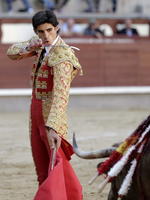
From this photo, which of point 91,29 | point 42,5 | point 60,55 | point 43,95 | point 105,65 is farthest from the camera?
point 42,5

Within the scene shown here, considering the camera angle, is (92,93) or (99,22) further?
(99,22)

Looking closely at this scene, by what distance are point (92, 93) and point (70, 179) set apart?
6.47m

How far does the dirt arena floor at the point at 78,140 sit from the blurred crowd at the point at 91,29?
1.17 metres

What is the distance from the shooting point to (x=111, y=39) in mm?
10414

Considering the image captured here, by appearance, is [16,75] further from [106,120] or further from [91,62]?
[106,120]

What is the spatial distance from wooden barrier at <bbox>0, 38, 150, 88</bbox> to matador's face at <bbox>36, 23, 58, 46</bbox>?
6572 mm

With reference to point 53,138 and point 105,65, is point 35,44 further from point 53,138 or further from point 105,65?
point 105,65

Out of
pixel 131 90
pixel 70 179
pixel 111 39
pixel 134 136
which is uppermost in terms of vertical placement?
pixel 134 136

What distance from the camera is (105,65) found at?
34.0 feet

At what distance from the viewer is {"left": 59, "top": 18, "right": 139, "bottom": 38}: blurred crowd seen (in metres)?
10.5

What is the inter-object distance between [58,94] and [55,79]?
0.08 metres

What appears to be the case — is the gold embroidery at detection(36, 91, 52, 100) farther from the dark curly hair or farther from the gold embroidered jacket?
the dark curly hair

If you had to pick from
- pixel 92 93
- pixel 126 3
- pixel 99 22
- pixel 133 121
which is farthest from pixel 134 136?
pixel 126 3

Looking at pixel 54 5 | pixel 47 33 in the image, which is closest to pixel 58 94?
pixel 47 33
